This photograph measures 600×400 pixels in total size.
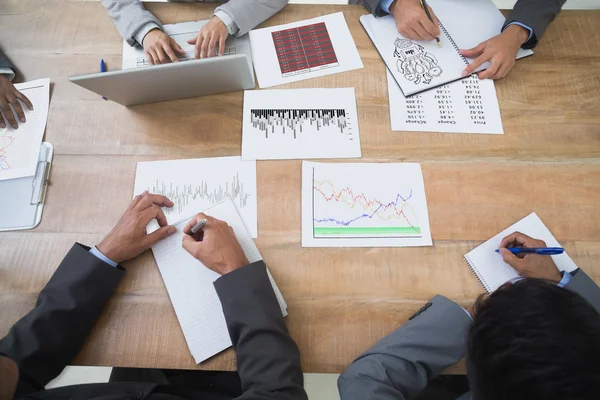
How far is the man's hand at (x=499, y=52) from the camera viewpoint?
976 millimetres

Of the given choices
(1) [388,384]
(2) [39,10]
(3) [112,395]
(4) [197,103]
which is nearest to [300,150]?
(4) [197,103]

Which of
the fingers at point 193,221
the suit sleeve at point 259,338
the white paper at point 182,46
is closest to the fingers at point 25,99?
the white paper at point 182,46

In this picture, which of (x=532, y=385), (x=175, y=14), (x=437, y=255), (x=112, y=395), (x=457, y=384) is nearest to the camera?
(x=532, y=385)

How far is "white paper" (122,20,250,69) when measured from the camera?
105 centimetres

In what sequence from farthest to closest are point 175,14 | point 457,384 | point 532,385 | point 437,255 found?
1. point 175,14
2. point 457,384
3. point 437,255
4. point 532,385

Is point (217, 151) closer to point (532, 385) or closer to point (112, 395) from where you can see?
point (112, 395)

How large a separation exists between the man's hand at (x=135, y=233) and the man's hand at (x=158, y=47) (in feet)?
1.31

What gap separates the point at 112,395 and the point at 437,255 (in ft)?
2.39

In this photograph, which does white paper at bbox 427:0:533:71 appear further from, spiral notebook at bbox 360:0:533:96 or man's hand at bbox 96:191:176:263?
man's hand at bbox 96:191:176:263

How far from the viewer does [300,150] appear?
93 centimetres

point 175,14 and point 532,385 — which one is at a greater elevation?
point 175,14

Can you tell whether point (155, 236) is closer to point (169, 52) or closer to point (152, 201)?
point (152, 201)

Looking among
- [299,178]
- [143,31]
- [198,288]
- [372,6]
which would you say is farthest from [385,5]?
[198,288]

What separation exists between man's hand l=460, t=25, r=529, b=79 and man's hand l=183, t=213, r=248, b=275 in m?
0.74
